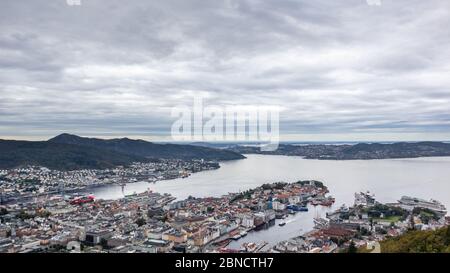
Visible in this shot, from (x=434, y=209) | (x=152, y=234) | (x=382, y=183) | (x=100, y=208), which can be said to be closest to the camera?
(x=152, y=234)

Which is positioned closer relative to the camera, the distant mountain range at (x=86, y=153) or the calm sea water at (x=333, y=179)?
the calm sea water at (x=333, y=179)

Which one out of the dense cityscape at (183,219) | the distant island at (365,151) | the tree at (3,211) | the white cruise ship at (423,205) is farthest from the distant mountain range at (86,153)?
the white cruise ship at (423,205)

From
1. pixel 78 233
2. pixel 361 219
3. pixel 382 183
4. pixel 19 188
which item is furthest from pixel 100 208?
pixel 382 183

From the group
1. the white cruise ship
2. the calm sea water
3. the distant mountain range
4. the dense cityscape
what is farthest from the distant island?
the white cruise ship

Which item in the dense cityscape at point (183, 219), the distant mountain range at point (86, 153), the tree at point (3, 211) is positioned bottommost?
the tree at point (3, 211)

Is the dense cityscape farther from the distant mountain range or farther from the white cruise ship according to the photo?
the distant mountain range

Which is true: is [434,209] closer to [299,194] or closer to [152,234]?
[299,194]

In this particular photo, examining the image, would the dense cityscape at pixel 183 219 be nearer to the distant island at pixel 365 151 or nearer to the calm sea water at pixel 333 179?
the calm sea water at pixel 333 179
